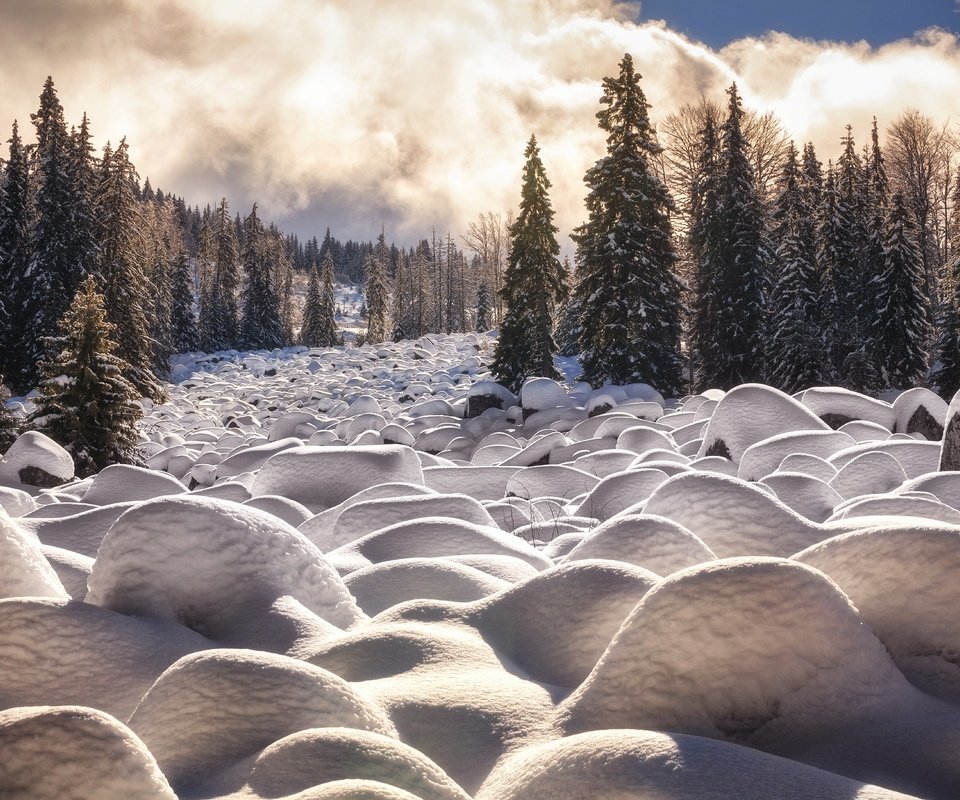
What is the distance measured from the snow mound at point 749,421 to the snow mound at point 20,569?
5954 mm

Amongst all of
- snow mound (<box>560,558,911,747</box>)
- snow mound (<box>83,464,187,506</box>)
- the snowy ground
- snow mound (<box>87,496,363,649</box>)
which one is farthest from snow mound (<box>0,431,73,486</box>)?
snow mound (<box>560,558,911,747</box>)

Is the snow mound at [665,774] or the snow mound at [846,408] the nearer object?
the snow mound at [665,774]

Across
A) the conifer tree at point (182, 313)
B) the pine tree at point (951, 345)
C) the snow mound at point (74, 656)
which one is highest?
the conifer tree at point (182, 313)

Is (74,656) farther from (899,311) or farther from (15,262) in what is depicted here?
(15,262)

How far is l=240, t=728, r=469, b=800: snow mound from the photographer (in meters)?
1.24

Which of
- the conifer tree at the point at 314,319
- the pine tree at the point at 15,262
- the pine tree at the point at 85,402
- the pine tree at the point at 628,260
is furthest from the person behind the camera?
the conifer tree at the point at 314,319

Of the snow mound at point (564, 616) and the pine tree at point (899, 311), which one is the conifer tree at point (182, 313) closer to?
the pine tree at point (899, 311)

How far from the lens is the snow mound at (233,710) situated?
1.43 metres

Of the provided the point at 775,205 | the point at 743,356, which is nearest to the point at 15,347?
the point at 743,356

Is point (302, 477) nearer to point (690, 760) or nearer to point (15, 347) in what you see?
point (690, 760)

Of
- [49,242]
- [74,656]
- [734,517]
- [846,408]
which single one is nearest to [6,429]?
[846,408]

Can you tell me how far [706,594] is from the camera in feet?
5.02

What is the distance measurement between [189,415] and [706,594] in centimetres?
2819

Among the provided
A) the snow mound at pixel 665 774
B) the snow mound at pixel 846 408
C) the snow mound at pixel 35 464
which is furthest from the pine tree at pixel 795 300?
the snow mound at pixel 665 774
